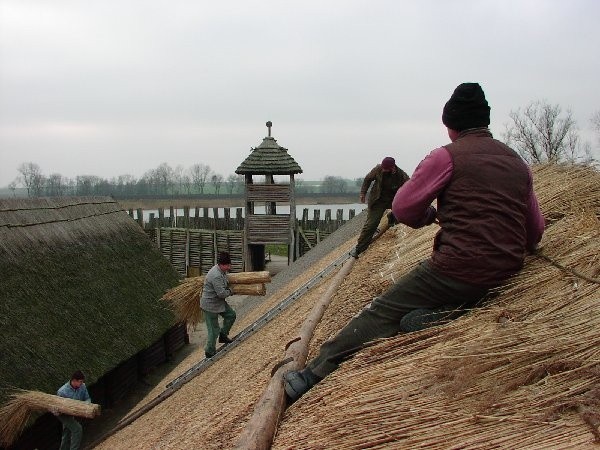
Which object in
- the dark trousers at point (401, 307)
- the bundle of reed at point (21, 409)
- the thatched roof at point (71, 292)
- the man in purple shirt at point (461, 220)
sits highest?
the man in purple shirt at point (461, 220)

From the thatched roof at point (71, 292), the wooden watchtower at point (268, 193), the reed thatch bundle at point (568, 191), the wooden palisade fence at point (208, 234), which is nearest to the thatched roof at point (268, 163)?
the wooden watchtower at point (268, 193)

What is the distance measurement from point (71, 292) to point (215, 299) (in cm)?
528

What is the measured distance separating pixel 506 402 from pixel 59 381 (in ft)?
28.6

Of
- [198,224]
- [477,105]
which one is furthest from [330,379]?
[198,224]

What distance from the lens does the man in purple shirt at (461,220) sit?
111 inches

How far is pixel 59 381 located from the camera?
354 inches

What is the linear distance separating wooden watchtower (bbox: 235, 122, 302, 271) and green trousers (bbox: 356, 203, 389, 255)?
40.9 ft

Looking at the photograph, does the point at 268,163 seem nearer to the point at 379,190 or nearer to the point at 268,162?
the point at 268,162

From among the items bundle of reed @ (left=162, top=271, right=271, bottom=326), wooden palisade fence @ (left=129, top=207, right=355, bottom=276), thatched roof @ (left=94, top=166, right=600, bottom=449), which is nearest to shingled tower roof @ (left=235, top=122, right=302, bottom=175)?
wooden palisade fence @ (left=129, top=207, right=355, bottom=276)

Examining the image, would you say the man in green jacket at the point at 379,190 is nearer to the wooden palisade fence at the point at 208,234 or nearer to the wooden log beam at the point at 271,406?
the wooden log beam at the point at 271,406

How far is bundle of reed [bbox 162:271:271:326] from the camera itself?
7.73 m

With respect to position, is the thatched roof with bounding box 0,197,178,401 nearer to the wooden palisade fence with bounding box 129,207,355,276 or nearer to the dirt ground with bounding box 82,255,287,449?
the dirt ground with bounding box 82,255,287,449

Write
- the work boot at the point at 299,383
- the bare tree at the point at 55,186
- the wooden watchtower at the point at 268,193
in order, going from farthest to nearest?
the bare tree at the point at 55,186 → the wooden watchtower at the point at 268,193 → the work boot at the point at 299,383

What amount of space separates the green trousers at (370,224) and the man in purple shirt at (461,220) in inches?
162
